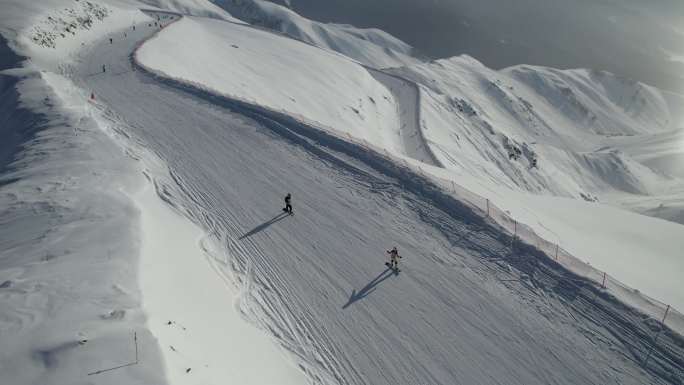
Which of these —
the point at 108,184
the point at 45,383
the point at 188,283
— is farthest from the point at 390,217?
the point at 45,383

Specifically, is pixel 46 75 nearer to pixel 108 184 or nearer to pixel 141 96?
pixel 141 96

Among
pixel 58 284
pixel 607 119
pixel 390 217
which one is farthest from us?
pixel 607 119

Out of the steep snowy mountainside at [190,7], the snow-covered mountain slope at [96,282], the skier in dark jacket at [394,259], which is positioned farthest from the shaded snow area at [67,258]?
the steep snowy mountainside at [190,7]

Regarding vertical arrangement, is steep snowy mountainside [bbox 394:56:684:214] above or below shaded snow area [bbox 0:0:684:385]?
below

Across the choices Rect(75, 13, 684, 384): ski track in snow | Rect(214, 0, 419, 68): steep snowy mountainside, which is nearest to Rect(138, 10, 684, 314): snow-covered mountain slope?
Rect(75, 13, 684, 384): ski track in snow

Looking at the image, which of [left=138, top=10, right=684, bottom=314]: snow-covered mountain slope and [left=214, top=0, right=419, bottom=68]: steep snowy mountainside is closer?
[left=138, top=10, right=684, bottom=314]: snow-covered mountain slope

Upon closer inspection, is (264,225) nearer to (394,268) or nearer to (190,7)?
(394,268)

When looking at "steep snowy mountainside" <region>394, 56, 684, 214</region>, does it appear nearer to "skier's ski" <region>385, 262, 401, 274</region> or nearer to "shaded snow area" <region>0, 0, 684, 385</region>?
"shaded snow area" <region>0, 0, 684, 385</region>
